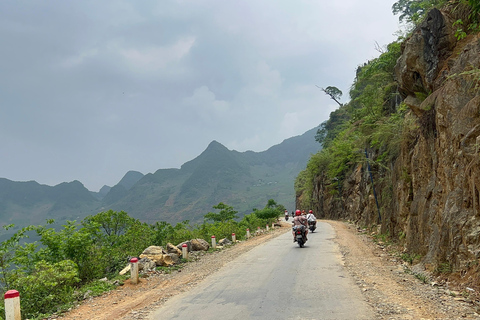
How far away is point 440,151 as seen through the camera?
8930 millimetres

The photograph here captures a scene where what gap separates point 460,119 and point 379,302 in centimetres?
492

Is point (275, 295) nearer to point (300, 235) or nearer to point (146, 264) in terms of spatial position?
point (146, 264)

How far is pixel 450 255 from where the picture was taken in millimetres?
7332

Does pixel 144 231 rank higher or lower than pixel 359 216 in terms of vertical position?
higher

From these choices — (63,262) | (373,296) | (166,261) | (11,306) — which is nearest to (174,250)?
(166,261)

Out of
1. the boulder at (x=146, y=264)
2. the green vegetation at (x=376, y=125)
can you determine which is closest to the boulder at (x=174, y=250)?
the boulder at (x=146, y=264)

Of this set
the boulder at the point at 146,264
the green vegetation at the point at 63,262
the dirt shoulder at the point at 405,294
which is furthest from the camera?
the boulder at the point at 146,264

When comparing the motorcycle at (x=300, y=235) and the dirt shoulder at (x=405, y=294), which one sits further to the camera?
the motorcycle at (x=300, y=235)

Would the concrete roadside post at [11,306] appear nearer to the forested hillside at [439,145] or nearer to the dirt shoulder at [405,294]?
the dirt shoulder at [405,294]

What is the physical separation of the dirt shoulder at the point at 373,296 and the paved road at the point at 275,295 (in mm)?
362

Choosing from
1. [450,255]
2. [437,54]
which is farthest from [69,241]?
[437,54]

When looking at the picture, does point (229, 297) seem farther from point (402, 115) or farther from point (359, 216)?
point (359, 216)

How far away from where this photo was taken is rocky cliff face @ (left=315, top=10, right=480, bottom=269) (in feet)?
23.0

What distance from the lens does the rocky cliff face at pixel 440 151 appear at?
7012mm
